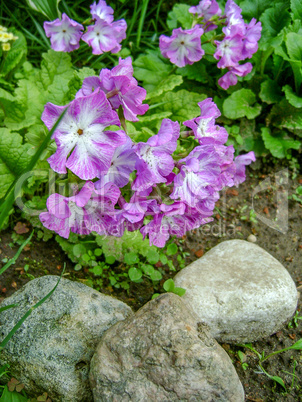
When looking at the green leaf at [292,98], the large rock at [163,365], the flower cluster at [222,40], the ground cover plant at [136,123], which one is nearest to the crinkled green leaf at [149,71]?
the ground cover plant at [136,123]

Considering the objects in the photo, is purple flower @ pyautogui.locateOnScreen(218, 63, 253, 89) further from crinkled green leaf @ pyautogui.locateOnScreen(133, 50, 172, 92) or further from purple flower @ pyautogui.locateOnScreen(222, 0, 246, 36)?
crinkled green leaf @ pyautogui.locateOnScreen(133, 50, 172, 92)

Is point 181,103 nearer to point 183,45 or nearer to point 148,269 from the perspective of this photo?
point 183,45

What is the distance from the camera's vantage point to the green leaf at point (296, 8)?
297 centimetres

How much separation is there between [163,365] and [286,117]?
2.11 meters

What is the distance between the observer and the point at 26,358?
180cm

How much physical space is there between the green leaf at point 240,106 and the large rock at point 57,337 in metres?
1.61

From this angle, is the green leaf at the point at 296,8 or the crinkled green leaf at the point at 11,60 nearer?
the crinkled green leaf at the point at 11,60

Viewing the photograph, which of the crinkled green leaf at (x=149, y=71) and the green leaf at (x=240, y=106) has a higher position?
the crinkled green leaf at (x=149, y=71)

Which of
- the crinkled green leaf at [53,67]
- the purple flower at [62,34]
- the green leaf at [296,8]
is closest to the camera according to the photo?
the purple flower at [62,34]

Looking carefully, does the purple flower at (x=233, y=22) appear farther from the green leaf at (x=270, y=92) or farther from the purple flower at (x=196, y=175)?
the purple flower at (x=196, y=175)

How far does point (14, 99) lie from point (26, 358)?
1.42 m

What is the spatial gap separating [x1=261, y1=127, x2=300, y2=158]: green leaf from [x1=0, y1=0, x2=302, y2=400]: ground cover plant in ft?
0.03

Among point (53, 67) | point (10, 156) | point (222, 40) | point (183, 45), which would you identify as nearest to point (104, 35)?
point (53, 67)

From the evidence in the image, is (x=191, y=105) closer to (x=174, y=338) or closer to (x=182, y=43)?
(x=182, y=43)
